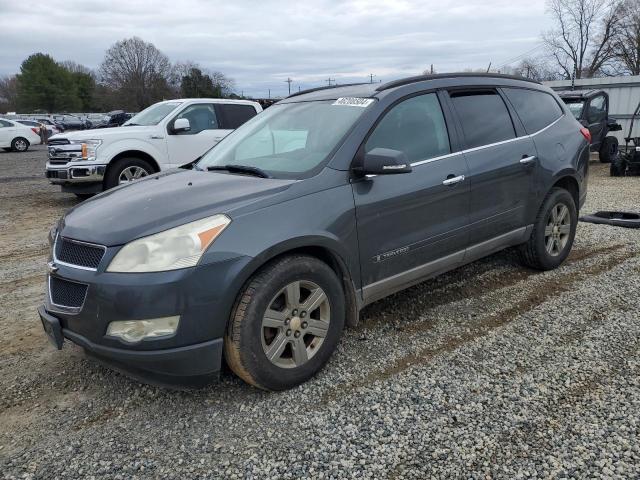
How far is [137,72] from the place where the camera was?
78625mm

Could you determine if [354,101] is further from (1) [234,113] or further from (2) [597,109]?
(2) [597,109]

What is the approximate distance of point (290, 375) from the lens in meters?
2.97

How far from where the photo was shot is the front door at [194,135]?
945 centimetres

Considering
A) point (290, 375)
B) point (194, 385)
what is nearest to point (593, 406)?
point (290, 375)

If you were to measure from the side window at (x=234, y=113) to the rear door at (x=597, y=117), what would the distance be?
9.04m

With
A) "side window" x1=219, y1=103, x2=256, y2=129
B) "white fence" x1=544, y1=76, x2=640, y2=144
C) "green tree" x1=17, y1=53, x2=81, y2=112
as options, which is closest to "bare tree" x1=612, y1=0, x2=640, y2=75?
"white fence" x1=544, y1=76, x2=640, y2=144

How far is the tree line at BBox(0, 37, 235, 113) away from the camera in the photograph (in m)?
76.0

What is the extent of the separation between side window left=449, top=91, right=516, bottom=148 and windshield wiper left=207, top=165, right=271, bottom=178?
5.42 feet

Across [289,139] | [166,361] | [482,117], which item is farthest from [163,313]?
[482,117]

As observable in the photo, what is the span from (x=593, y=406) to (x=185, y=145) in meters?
8.23

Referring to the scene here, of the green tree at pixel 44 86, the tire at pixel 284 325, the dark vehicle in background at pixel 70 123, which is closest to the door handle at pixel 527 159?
the tire at pixel 284 325

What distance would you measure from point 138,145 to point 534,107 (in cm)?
676

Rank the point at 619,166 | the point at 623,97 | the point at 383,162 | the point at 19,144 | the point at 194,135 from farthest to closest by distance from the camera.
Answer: the point at 19,144 → the point at 623,97 → the point at 619,166 → the point at 194,135 → the point at 383,162

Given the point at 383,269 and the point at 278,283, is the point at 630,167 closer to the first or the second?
the point at 383,269
